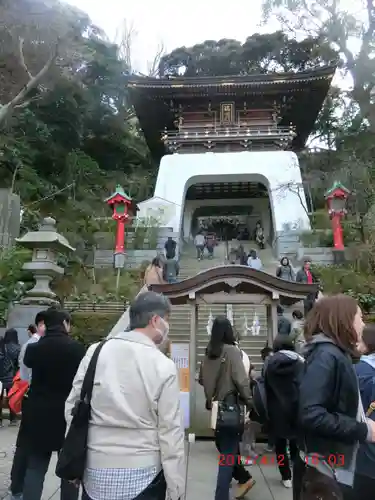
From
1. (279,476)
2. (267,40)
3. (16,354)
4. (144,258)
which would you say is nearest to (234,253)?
(144,258)

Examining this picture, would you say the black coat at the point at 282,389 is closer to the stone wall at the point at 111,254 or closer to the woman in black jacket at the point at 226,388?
the woman in black jacket at the point at 226,388

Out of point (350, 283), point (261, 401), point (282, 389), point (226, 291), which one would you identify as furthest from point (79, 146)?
point (282, 389)

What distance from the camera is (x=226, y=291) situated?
21.8ft

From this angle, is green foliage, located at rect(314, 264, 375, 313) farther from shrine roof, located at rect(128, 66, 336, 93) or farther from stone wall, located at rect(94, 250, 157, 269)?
shrine roof, located at rect(128, 66, 336, 93)

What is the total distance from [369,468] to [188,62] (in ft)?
109

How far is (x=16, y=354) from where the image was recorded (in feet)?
21.8

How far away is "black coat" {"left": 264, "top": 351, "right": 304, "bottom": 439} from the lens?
2553 millimetres

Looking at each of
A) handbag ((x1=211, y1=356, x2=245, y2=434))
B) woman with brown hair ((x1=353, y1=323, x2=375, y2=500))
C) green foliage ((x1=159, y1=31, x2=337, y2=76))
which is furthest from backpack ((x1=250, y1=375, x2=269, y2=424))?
green foliage ((x1=159, y1=31, x2=337, y2=76))

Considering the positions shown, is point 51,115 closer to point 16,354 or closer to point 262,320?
point 262,320

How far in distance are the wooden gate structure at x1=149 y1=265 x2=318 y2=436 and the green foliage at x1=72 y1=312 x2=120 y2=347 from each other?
4.51 m

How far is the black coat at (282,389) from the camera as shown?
2553mm

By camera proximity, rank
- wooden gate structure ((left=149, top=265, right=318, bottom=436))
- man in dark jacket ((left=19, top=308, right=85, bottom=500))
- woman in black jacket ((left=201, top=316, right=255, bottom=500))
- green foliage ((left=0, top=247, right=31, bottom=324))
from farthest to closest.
Answer: green foliage ((left=0, top=247, right=31, bottom=324)) → wooden gate structure ((left=149, top=265, right=318, bottom=436)) → woman in black jacket ((left=201, top=316, right=255, bottom=500)) → man in dark jacket ((left=19, top=308, right=85, bottom=500))

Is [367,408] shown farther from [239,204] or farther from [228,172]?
[239,204]

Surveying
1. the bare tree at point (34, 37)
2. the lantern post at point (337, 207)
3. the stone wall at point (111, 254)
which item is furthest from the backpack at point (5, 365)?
the lantern post at point (337, 207)
